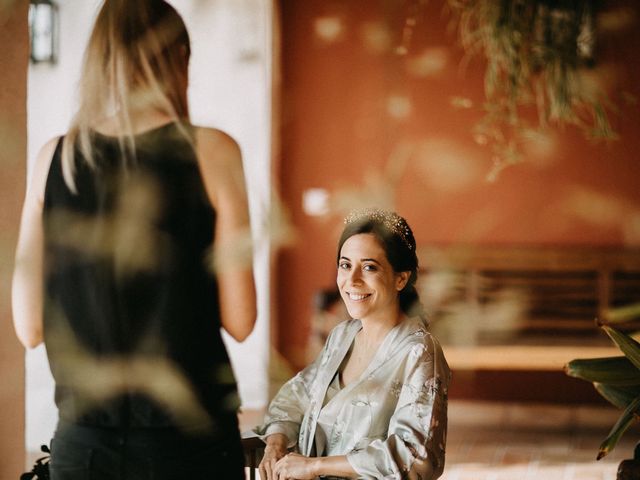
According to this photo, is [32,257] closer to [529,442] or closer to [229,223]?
[229,223]

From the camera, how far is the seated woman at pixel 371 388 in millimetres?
1485

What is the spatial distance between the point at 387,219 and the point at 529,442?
2.72 m

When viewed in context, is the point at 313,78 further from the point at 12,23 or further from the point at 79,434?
the point at 79,434

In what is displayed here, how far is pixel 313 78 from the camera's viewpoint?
4.74m

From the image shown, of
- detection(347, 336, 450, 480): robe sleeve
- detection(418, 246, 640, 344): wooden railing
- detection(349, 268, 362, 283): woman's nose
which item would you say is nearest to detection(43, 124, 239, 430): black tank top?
detection(347, 336, 450, 480): robe sleeve

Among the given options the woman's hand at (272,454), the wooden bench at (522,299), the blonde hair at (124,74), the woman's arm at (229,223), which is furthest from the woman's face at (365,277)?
the wooden bench at (522,299)

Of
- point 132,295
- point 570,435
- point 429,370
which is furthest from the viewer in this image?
point 570,435

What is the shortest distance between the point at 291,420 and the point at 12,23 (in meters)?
1.10

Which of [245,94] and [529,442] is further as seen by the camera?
[245,94]

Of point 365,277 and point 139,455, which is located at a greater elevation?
point 365,277

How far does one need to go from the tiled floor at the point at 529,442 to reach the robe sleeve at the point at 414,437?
201 cm

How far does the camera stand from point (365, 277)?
165cm

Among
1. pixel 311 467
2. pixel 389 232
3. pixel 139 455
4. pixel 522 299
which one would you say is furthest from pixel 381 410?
pixel 522 299

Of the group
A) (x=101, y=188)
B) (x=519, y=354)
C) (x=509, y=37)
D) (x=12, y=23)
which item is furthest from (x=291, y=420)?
(x=519, y=354)
